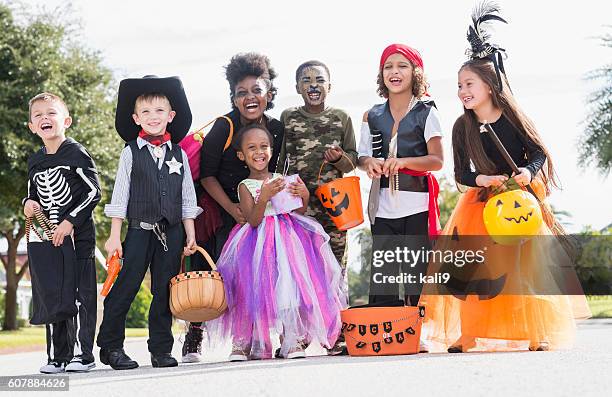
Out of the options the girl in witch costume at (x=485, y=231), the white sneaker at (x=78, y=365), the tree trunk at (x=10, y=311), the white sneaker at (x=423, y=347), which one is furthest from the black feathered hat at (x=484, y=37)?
the tree trunk at (x=10, y=311)

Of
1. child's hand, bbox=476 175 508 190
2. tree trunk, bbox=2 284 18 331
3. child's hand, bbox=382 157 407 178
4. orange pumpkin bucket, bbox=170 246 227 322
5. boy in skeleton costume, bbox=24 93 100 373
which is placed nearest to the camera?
orange pumpkin bucket, bbox=170 246 227 322

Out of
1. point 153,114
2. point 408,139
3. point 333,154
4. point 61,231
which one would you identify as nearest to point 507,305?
point 408,139

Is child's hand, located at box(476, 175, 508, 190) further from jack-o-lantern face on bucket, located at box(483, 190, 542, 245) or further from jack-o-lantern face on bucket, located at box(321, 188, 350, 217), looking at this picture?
jack-o-lantern face on bucket, located at box(321, 188, 350, 217)

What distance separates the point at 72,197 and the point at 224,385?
2189 millimetres

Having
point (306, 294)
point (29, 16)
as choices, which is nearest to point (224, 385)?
point (306, 294)

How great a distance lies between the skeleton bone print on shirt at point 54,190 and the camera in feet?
20.5

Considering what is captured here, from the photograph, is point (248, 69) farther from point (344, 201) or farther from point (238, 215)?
point (344, 201)

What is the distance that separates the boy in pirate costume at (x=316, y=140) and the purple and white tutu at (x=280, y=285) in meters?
0.39

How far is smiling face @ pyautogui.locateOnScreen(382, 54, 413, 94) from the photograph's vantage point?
263 inches

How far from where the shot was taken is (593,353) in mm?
5836

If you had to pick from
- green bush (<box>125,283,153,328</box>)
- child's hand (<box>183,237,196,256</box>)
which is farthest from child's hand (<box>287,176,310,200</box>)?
green bush (<box>125,283,153,328</box>)

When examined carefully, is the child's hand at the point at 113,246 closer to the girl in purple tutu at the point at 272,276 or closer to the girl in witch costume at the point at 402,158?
the girl in purple tutu at the point at 272,276

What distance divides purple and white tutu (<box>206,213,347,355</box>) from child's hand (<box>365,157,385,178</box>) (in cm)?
54

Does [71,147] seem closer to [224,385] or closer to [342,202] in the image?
[342,202]
